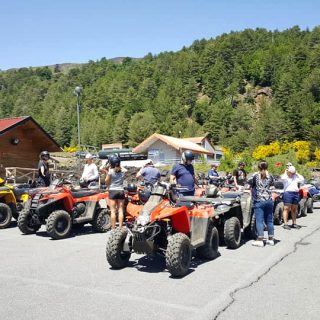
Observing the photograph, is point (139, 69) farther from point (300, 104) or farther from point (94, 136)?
point (300, 104)

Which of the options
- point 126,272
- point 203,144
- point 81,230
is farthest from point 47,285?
point 203,144

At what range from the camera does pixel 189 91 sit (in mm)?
148250

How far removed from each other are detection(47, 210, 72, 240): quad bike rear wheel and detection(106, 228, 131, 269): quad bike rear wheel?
3.09m

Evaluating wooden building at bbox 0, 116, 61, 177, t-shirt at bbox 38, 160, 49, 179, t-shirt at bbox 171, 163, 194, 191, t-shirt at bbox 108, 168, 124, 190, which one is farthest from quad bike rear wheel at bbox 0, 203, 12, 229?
wooden building at bbox 0, 116, 61, 177

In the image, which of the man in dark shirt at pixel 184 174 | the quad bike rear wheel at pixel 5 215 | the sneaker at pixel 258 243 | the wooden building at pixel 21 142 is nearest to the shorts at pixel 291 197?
the sneaker at pixel 258 243

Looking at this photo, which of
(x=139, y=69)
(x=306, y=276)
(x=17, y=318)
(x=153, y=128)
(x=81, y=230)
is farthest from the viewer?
(x=139, y=69)

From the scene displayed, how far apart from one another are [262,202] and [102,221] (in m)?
3.99

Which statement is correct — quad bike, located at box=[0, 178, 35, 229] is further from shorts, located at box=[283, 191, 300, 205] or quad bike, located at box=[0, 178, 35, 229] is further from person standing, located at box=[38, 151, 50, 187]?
shorts, located at box=[283, 191, 300, 205]

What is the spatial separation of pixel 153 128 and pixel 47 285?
118481 millimetres

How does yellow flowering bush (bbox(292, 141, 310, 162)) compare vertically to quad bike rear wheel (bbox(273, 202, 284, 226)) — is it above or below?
below

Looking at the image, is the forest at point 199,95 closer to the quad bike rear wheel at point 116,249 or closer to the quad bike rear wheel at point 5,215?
the quad bike rear wheel at point 5,215

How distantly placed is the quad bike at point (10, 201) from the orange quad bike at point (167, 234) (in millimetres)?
5684

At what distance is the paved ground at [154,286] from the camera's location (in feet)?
16.4

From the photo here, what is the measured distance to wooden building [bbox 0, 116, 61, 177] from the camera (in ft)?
79.8
